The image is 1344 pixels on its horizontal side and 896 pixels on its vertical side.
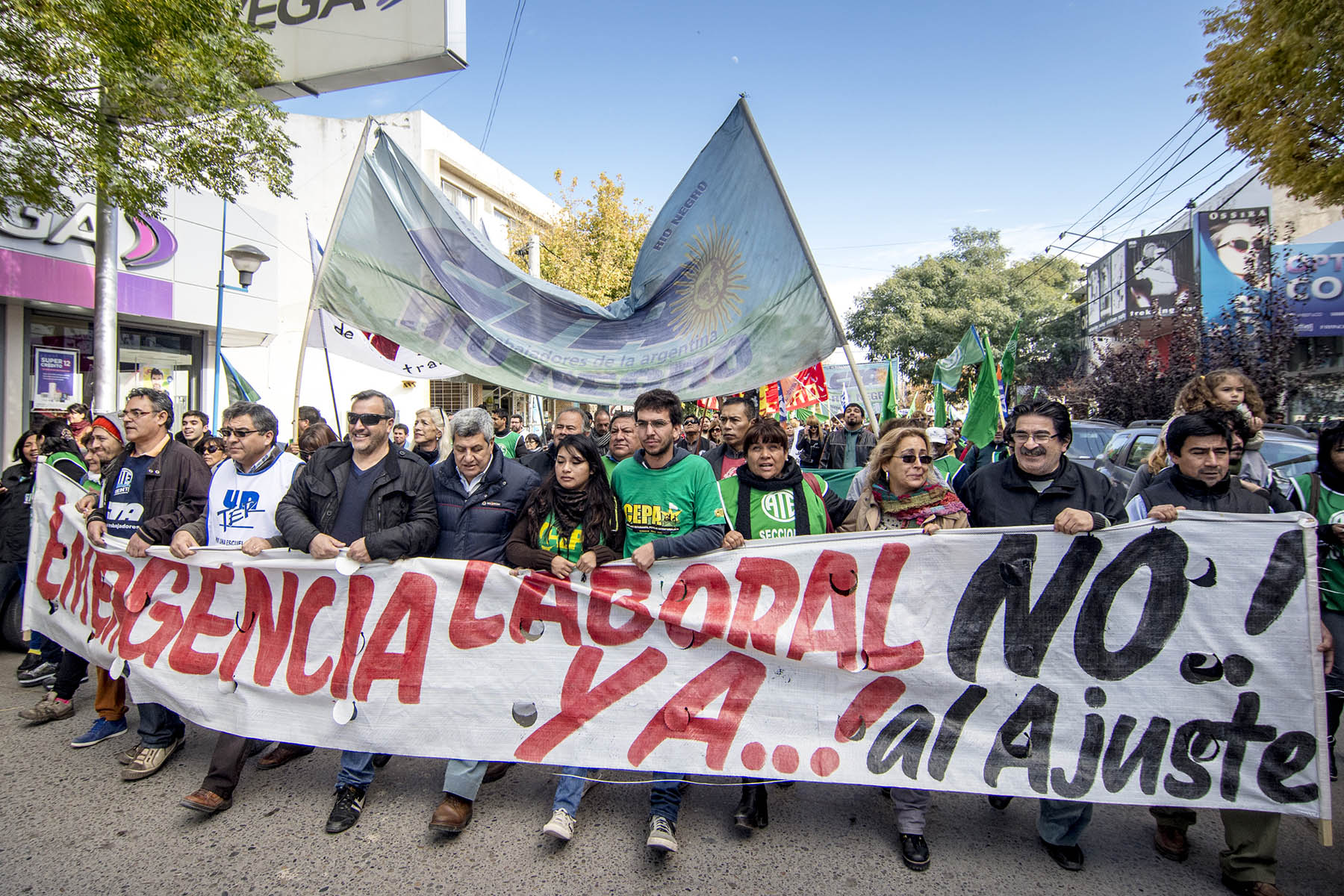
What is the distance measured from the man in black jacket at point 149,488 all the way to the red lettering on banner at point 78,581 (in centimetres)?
24

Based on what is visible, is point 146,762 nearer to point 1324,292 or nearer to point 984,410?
point 984,410

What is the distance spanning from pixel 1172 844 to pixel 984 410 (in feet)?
13.2

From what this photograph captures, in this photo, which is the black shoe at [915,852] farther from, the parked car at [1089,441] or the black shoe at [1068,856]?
the parked car at [1089,441]

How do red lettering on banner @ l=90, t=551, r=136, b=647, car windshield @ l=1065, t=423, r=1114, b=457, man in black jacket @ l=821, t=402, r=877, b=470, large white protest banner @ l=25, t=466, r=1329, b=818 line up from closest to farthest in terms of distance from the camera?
large white protest banner @ l=25, t=466, r=1329, b=818 → red lettering on banner @ l=90, t=551, r=136, b=647 → man in black jacket @ l=821, t=402, r=877, b=470 → car windshield @ l=1065, t=423, r=1114, b=457

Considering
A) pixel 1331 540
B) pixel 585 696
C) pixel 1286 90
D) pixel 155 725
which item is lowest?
pixel 155 725

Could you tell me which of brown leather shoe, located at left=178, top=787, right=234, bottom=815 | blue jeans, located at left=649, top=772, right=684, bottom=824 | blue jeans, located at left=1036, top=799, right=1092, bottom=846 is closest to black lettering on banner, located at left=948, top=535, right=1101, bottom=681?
blue jeans, located at left=1036, top=799, right=1092, bottom=846

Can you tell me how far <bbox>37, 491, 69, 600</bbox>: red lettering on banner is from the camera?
14.1ft

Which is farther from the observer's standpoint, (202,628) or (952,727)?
(202,628)

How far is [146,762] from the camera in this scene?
363 centimetres

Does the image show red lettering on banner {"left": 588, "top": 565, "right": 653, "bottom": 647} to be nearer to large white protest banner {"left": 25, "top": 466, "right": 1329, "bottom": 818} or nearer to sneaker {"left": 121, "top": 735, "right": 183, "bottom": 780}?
large white protest banner {"left": 25, "top": 466, "right": 1329, "bottom": 818}

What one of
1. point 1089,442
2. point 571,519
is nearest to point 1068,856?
point 571,519

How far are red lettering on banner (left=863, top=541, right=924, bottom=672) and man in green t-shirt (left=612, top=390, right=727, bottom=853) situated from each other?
710mm

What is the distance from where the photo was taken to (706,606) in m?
3.24

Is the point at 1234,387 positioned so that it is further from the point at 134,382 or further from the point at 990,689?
the point at 134,382
